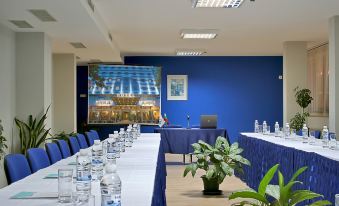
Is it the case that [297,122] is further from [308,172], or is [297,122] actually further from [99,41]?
[308,172]

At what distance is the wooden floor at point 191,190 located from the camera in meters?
6.22

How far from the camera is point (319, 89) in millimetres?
12352

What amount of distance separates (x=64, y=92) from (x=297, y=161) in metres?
8.48

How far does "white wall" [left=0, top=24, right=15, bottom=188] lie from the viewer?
25.8ft

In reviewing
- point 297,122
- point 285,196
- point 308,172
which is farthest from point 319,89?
point 285,196

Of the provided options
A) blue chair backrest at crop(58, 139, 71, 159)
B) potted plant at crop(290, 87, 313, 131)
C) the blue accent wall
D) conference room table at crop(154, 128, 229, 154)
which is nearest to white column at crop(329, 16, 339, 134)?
potted plant at crop(290, 87, 313, 131)

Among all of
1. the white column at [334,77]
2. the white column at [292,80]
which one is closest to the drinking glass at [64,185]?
the white column at [334,77]

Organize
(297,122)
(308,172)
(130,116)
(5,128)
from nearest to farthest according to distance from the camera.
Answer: (308,172) → (5,128) → (297,122) → (130,116)

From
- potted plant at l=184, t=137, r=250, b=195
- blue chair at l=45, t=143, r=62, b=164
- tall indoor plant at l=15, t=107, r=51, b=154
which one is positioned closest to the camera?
blue chair at l=45, t=143, r=62, b=164

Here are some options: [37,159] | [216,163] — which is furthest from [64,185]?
[216,163]

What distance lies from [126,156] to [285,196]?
2.20 meters

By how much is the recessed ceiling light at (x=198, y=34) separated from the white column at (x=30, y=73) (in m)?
2.87

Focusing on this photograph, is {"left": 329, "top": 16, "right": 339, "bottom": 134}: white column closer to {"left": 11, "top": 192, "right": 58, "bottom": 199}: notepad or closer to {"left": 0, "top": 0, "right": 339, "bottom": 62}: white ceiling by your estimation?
{"left": 0, "top": 0, "right": 339, "bottom": 62}: white ceiling

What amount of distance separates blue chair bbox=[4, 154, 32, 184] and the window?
30.7 ft
